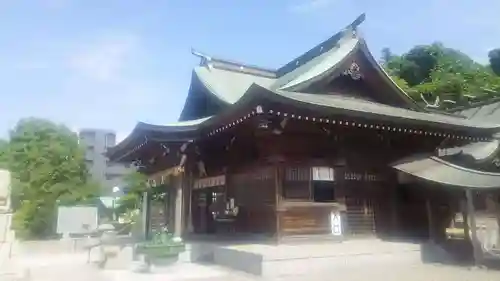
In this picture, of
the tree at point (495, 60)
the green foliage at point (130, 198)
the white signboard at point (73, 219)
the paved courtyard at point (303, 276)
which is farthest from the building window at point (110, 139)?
the paved courtyard at point (303, 276)

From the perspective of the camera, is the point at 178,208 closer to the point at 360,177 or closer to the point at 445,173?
the point at 360,177

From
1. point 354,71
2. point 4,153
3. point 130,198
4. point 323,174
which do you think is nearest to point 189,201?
point 323,174

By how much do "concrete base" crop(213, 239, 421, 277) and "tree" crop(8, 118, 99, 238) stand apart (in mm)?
20337

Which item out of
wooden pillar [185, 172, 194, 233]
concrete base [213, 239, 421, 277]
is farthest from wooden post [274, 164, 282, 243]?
wooden pillar [185, 172, 194, 233]

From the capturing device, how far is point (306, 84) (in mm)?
14344

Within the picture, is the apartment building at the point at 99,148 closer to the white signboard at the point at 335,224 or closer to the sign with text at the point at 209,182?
the sign with text at the point at 209,182

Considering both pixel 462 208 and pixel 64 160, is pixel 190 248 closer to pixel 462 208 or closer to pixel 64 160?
pixel 462 208

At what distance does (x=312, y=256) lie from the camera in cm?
1066

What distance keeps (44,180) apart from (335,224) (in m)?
23.9

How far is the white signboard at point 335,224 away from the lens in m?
12.4

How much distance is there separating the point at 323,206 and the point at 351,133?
2.52 meters

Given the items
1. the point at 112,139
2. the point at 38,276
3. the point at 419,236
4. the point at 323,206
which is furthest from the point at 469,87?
the point at 112,139

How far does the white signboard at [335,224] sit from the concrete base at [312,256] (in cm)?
42

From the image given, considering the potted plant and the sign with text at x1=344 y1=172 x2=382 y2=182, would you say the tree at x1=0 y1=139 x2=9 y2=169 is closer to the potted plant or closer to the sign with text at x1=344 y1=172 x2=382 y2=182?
the potted plant
